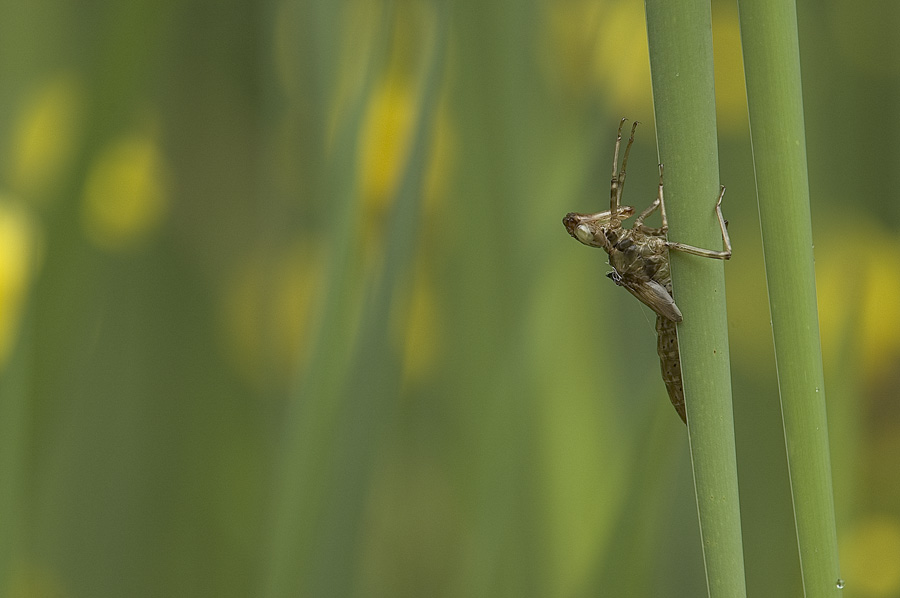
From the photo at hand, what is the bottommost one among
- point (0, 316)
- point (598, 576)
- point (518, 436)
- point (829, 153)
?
point (598, 576)

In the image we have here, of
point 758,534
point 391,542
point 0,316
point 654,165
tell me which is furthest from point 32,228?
point 758,534

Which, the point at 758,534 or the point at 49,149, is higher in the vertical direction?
the point at 49,149

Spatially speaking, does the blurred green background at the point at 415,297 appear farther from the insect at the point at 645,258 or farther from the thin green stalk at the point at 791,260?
the thin green stalk at the point at 791,260

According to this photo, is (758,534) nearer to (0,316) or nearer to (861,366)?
(861,366)

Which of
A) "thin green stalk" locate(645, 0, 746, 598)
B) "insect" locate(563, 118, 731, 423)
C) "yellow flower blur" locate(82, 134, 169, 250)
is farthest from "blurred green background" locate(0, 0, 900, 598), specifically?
"thin green stalk" locate(645, 0, 746, 598)

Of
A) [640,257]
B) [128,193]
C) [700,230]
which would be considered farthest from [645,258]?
[128,193]

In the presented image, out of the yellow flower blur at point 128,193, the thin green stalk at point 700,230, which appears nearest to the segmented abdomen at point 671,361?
the thin green stalk at point 700,230

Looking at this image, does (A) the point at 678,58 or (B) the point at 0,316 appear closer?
(A) the point at 678,58
